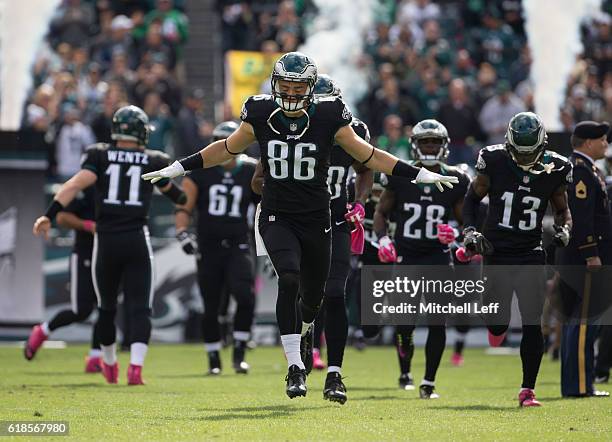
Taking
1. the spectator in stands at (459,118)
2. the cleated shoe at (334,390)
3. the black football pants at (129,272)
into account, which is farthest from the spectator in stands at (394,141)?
the cleated shoe at (334,390)

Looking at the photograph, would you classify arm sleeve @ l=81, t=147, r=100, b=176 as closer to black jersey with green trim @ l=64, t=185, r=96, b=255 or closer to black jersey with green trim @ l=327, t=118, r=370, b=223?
black jersey with green trim @ l=64, t=185, r=96, b=255

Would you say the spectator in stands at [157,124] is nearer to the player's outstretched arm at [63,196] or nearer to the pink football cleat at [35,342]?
the pink football cleat at [35,342]

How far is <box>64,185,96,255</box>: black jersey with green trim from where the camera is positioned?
13.0 m

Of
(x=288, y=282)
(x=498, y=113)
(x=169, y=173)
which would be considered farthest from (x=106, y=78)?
(x=288, y=282)

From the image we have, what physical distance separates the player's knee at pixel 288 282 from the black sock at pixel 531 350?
1775 mm

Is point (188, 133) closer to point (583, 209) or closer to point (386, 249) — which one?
point (386, 249)

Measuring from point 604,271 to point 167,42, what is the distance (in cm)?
1179

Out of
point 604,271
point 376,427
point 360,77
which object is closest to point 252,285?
point 604,271

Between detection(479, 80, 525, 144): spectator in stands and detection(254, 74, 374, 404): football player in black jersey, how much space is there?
9020 mm

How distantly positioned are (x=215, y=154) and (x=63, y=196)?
2.44 metres

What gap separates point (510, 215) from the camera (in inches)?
374

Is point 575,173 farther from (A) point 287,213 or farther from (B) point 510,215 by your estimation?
(A) point 287,213

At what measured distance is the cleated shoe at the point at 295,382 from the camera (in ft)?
27.3

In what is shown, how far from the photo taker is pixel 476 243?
9391 millimetres
